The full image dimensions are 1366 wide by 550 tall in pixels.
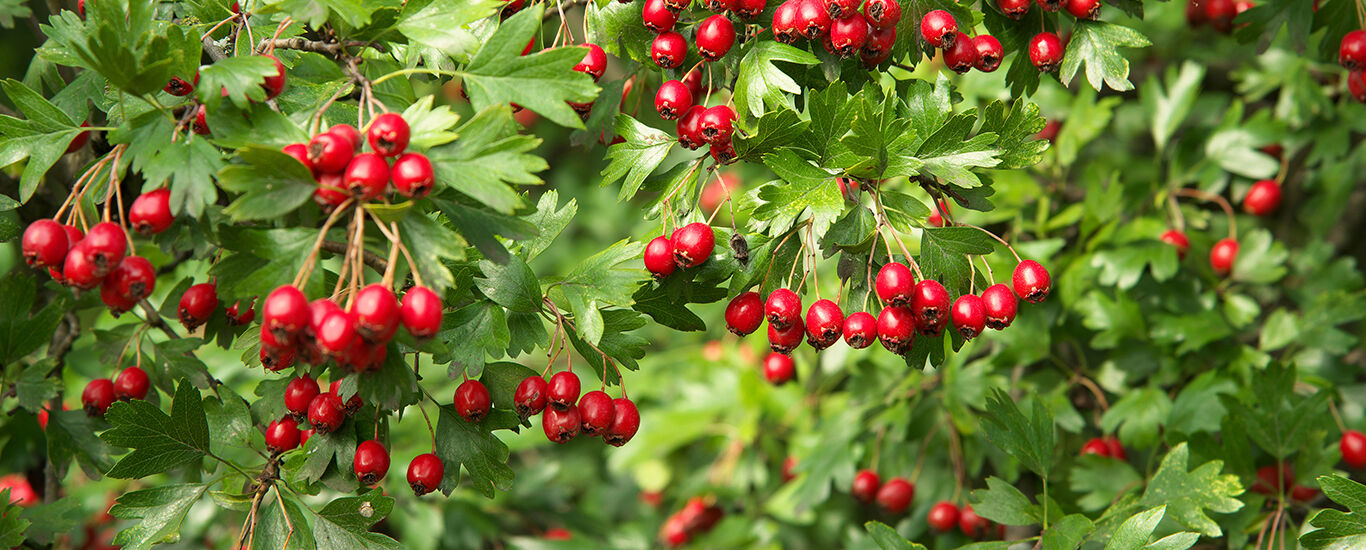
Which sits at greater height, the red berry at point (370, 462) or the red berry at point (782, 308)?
the red berry at point (782, 308)

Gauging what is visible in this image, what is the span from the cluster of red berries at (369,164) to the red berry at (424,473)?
18.2 inches

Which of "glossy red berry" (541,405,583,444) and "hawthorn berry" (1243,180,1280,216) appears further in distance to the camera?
"hawthorn berry" (1243,180,1280,216)

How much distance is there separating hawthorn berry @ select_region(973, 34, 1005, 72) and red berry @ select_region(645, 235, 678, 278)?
1.73ft

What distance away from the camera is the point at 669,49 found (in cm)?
135

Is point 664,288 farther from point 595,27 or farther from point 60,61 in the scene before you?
point 60,61

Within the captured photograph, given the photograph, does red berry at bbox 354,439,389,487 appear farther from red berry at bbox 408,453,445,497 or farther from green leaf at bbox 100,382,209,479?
green leaf at bbox 100,382,209,479

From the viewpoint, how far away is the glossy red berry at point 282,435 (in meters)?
1.35

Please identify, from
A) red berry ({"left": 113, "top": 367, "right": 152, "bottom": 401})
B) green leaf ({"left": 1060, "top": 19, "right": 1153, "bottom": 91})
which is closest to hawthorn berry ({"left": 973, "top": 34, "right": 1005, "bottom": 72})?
green leaf ({"left": 1060, "top": 19, "right": 1153, "bottom": 91})

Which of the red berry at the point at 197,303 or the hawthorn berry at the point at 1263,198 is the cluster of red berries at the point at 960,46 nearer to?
the red berry at the point at 197,303

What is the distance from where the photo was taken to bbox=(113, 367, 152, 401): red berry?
1546 millimetres

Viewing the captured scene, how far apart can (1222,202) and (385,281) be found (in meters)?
2.27

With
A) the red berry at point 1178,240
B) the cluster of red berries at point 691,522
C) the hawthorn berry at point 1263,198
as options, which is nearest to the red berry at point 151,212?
the cluster of red berries at point 691,522

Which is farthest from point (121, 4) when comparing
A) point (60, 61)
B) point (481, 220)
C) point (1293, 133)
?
point (1293, 133)

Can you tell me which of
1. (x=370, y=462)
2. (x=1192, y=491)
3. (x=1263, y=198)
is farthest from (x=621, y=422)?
(x=1263, y=198)
